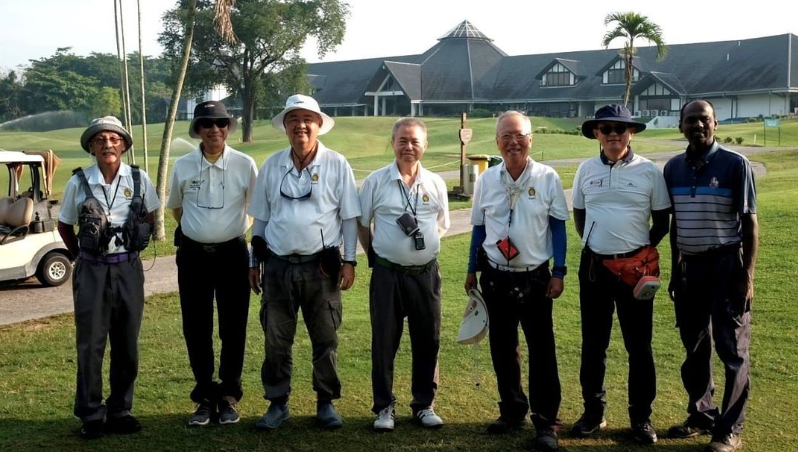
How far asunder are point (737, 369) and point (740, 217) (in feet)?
2.98

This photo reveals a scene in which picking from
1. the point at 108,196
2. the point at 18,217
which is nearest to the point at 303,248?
the point at 108,196

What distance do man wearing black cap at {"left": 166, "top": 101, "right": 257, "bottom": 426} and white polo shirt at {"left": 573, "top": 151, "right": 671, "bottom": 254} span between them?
2.26 metres

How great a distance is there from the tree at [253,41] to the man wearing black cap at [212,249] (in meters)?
44.4

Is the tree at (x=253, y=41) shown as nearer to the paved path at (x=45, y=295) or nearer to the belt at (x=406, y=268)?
the paved path at (x=45, y=295)

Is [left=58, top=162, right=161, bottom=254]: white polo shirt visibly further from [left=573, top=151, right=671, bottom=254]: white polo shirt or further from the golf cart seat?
the golf cart seat

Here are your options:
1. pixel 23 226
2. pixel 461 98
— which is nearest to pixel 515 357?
pixel 23 226

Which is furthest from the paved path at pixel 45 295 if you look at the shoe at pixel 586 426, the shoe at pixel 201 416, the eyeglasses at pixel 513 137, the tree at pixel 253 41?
the tree at pixel 253 41

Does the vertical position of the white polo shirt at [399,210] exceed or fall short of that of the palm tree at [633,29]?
it falls short

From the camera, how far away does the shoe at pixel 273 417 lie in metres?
5.36

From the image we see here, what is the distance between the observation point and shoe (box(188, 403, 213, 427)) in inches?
216

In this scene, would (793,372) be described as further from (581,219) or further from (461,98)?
→ (461,98)

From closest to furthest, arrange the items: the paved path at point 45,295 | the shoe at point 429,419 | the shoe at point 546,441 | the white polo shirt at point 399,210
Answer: the shoe at point 546,441, the white polo shirt at point 399,210, the shoe at point 429,419, the paved path at point 45,295

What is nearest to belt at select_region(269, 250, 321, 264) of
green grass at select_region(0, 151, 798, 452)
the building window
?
green grass at select_region(0, 151, 798, 452)

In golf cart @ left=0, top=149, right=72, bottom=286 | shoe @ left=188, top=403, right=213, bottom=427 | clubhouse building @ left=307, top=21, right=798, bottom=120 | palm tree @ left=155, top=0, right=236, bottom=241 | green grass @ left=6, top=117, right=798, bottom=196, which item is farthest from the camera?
clubhouse building @ left=307, top=21, right=798, bottom=120
